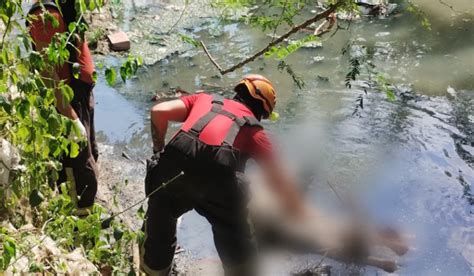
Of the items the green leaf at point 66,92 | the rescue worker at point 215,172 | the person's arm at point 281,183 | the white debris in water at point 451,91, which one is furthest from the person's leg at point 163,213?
the white debris in water at point 451,91

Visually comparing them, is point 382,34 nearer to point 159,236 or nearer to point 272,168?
point 272,168

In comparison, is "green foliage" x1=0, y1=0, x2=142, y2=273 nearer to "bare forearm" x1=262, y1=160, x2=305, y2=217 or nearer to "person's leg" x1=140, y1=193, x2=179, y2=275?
"person's leg" x1=140, y1=193, x2=179, y2=275

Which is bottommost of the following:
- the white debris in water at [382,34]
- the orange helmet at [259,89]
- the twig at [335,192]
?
the white debris in water at [382,34]

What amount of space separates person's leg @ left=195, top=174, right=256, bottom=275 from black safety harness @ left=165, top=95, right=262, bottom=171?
0.11 meters

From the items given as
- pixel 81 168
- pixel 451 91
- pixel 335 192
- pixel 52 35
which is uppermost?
pixel 52 35

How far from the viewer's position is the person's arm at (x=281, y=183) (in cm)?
326

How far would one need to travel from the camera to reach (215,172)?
311 centimetres

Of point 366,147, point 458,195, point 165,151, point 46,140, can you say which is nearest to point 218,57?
point 366,147

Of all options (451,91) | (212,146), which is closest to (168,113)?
(212,146)

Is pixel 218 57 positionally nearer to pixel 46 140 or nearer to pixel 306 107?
pixel 306 107

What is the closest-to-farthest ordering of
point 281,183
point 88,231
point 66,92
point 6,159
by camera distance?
point 66,92 → point 88,231 → point 6,159 → point 281,183

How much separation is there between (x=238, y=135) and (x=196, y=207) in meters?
0.54

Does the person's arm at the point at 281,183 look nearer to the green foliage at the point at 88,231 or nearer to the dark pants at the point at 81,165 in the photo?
the green foliage at the point at 88,231

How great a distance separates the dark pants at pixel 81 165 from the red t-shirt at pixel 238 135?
926 mm
